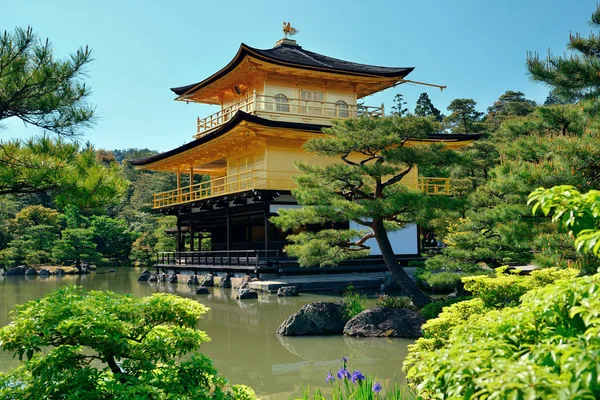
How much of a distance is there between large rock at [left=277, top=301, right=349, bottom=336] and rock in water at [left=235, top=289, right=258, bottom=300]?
5703mm

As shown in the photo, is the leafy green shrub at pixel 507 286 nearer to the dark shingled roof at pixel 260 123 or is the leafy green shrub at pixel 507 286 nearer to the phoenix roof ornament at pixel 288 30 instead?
the dark shingled roof at pixel 260 123

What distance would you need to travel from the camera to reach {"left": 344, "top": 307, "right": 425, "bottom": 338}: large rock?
853 centimetres

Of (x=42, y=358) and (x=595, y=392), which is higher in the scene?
(x=595, y=392)

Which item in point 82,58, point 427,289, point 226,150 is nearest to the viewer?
point 82,58

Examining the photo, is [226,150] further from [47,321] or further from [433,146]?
[47,321]

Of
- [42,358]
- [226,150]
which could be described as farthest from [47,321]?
[226,150]

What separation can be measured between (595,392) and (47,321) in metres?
2.95

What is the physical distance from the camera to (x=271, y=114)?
2002cm

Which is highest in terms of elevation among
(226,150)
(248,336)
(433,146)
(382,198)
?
(226,150)

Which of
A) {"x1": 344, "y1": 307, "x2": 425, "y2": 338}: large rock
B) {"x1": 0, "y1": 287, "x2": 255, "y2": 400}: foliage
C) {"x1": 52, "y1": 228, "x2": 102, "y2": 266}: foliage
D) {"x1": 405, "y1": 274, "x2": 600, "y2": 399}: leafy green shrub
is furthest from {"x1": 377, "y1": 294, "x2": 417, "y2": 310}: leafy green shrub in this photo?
{"x1": 52, "y1": 228, "x2": 102, "y2": 266}: foliage

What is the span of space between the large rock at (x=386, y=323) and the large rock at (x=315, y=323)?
288 millimetres

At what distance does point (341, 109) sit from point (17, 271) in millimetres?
22623

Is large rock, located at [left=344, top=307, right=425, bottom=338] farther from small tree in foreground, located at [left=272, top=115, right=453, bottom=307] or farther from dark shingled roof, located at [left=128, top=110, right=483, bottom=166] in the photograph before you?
dark shingled roof, located at [left=128, top=110, right=483, bottom=166]

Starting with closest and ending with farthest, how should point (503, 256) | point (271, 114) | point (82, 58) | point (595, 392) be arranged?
1. point (595, 392)
2. point (82, 58)
3. point (503, 256)
4. point (271, 114)
